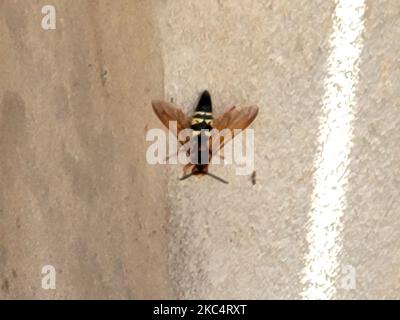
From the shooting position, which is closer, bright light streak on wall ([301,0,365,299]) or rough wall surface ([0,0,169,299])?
bright light streak on wall ([301,0,365,299])

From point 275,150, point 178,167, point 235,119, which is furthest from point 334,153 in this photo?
point 178,167

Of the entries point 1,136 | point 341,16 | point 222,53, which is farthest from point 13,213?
point 341,16

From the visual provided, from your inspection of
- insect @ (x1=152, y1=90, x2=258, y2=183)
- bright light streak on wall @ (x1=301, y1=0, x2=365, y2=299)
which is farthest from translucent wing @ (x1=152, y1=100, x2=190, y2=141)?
bright light streak on wall @ (x1=301, y1=0, x2=365, y2=299)

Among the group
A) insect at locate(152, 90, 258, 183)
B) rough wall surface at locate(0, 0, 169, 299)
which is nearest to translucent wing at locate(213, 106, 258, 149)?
insect at locate(152, 90, 258, 183)

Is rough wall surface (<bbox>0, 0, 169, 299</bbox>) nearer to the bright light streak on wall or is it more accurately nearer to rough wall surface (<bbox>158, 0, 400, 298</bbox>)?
rough wall surface (<bbox>158, 0, 400, 298</bbox>)

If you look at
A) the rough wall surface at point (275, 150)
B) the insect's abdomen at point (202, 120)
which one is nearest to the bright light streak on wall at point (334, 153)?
the rough wall surface at point (275, 150)
